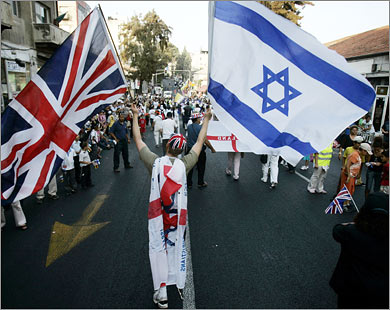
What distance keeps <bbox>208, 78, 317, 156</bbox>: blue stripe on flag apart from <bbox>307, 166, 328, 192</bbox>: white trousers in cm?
466

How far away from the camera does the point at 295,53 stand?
3.11m

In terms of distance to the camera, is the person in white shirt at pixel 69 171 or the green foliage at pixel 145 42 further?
the green foliage at pixel 145 42

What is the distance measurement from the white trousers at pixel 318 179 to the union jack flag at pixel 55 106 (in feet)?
18.1

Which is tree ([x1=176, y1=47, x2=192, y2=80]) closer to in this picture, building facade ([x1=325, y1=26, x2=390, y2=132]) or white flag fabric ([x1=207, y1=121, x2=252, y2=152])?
building facade ([x1=325, y1=26, x2=390, y2=132])

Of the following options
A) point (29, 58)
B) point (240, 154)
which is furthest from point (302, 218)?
point (29, 58)

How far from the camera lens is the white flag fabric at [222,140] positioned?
8463mm

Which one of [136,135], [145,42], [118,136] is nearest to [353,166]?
[136,135]

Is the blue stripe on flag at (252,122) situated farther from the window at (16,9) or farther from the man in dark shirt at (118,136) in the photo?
the window at (16,9)

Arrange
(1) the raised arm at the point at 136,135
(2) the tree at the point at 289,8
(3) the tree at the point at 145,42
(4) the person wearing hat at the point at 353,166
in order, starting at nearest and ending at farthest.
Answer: (1) the raised arm at the point at 136,135 → (4) the person wearing hat at the point at 353,166 → (2) the tree at the point at 289,8 → (3) the tree at the point at 145,42

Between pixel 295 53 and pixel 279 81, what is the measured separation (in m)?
0.33

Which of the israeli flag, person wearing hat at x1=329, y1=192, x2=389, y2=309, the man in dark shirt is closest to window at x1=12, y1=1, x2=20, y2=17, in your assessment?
the man in dark shirt

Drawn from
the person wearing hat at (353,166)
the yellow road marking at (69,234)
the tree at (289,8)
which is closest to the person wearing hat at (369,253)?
the yellow road marking at (69,234)

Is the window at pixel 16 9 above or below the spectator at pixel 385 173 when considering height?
above

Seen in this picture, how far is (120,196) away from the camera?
23.6 feet
